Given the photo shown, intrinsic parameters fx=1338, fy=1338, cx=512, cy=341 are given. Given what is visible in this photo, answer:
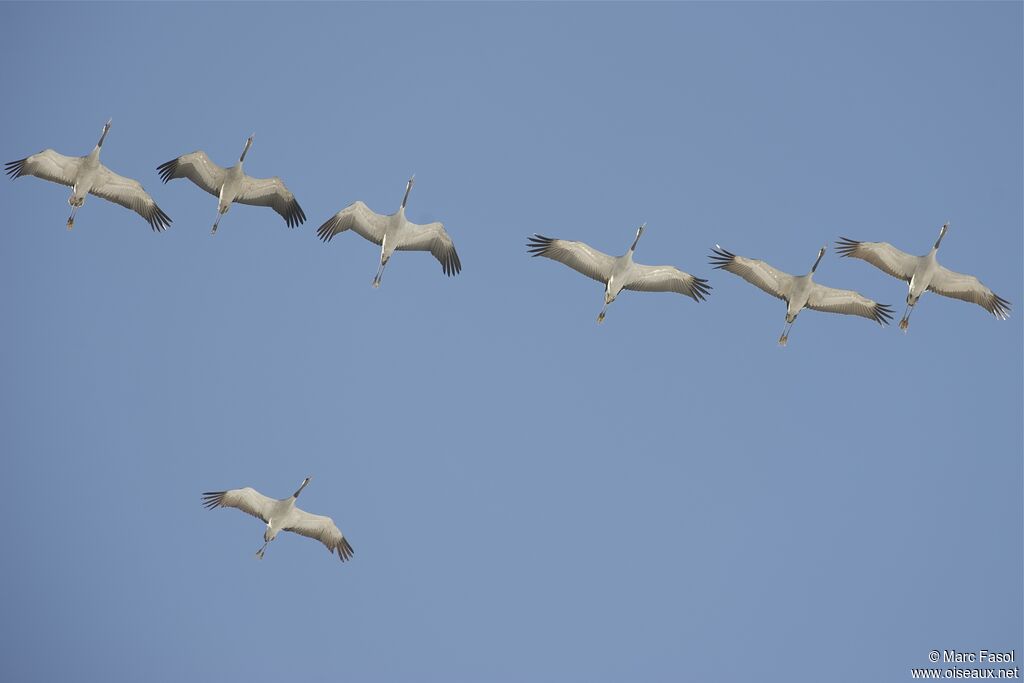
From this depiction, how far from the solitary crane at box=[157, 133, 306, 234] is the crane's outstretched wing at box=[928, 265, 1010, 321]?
55.7 ft

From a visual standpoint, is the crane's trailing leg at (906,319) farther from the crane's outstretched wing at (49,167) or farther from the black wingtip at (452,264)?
the crane's outstretched wing at (49,167)

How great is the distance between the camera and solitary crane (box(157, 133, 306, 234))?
34.7m

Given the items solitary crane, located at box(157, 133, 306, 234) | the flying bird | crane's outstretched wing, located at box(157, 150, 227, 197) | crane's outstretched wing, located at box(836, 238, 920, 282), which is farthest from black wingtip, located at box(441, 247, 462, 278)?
crane's outstretched wing, located at box(836, 238, 920, 282)

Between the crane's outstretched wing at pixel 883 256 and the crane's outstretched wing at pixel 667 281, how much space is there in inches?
152

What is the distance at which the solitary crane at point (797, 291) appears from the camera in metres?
34.2

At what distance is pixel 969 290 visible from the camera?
3556 cm

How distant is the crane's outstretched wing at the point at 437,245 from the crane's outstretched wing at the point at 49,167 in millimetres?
8825

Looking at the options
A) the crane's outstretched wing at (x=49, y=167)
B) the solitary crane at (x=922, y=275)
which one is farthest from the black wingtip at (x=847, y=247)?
the crane's outstretched wing at (x=49, y=167)

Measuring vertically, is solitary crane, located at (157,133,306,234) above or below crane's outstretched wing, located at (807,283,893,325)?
below

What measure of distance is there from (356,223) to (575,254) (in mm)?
5867

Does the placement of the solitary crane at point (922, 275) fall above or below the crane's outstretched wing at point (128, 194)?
above

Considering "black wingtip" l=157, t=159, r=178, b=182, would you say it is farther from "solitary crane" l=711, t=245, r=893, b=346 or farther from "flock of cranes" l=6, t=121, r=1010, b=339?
"solitary crane" l=711, t=245, r=893, b=346

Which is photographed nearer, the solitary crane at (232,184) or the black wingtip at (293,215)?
the solitary crane at (232,184)

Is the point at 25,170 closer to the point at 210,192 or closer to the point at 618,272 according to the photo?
the point at 210,192
